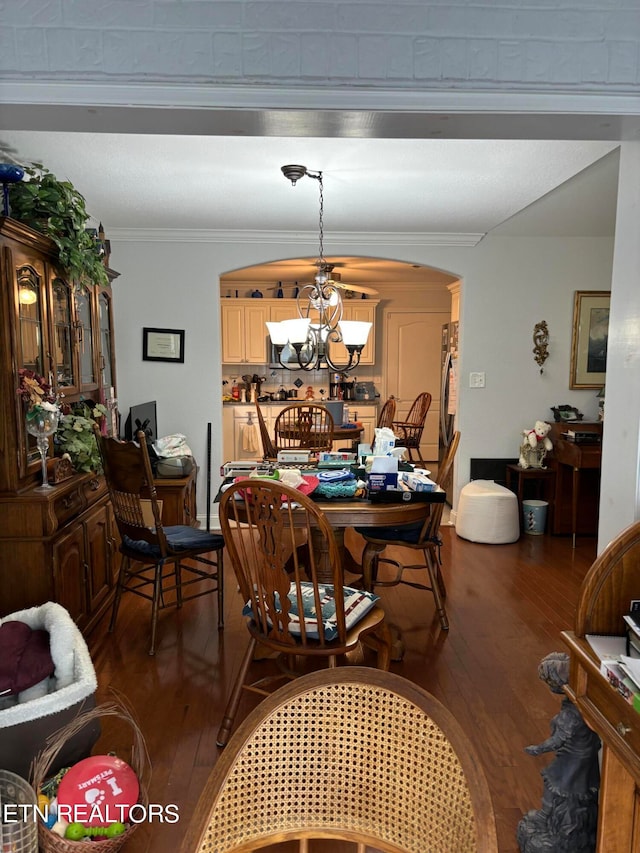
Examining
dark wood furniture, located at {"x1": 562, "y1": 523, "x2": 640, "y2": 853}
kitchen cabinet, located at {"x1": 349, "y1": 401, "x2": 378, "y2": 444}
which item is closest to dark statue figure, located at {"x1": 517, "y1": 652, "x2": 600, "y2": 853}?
dark wood furniture, located at {"x1": 562, "y1": 523, "x2": 640, "y2": 853}

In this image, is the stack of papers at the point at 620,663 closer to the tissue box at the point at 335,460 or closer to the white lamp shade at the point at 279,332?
the tissue box at the point at 335,460

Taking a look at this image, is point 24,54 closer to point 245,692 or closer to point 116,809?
point 116,809

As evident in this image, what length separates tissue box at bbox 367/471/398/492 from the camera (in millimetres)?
2838

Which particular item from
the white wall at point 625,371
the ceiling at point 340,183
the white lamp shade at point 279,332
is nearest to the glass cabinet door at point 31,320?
the ceiling at point 340,183

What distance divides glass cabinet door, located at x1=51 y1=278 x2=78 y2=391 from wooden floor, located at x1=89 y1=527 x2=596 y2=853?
4.43 ft

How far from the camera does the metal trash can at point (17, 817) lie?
5.09 ft

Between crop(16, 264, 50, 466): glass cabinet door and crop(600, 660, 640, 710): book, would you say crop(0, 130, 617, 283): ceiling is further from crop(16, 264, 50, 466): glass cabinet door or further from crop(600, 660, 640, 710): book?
crop(600, 660, 640, 710): book

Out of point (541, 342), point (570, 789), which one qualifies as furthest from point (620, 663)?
point (541, 342)

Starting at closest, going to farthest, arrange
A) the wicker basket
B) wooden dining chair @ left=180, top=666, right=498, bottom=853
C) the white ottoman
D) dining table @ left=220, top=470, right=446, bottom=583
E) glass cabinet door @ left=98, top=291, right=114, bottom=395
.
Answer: wooden dining chair @ left=180, top=666, right=498, bottom=853 < the wicker basket < dining table @ left=220, top=470, right=446, bottom=583 < glass cabinet door @ left=98, top=291, right=114, bottom=395 < the white ottoman

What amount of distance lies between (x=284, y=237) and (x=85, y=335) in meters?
2.02

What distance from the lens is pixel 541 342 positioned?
5238 mm

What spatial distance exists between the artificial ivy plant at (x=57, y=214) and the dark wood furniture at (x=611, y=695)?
2.67 meters

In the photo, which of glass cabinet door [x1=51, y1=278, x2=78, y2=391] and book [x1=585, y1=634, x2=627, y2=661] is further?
glass cabinet door [x1=51, y1=278, x2=78, y2=391]

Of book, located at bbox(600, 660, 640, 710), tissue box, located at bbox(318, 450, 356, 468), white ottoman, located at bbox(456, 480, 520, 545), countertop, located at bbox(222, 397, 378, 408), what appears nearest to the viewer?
book, located at bbox(600, 660, 640, 710)
